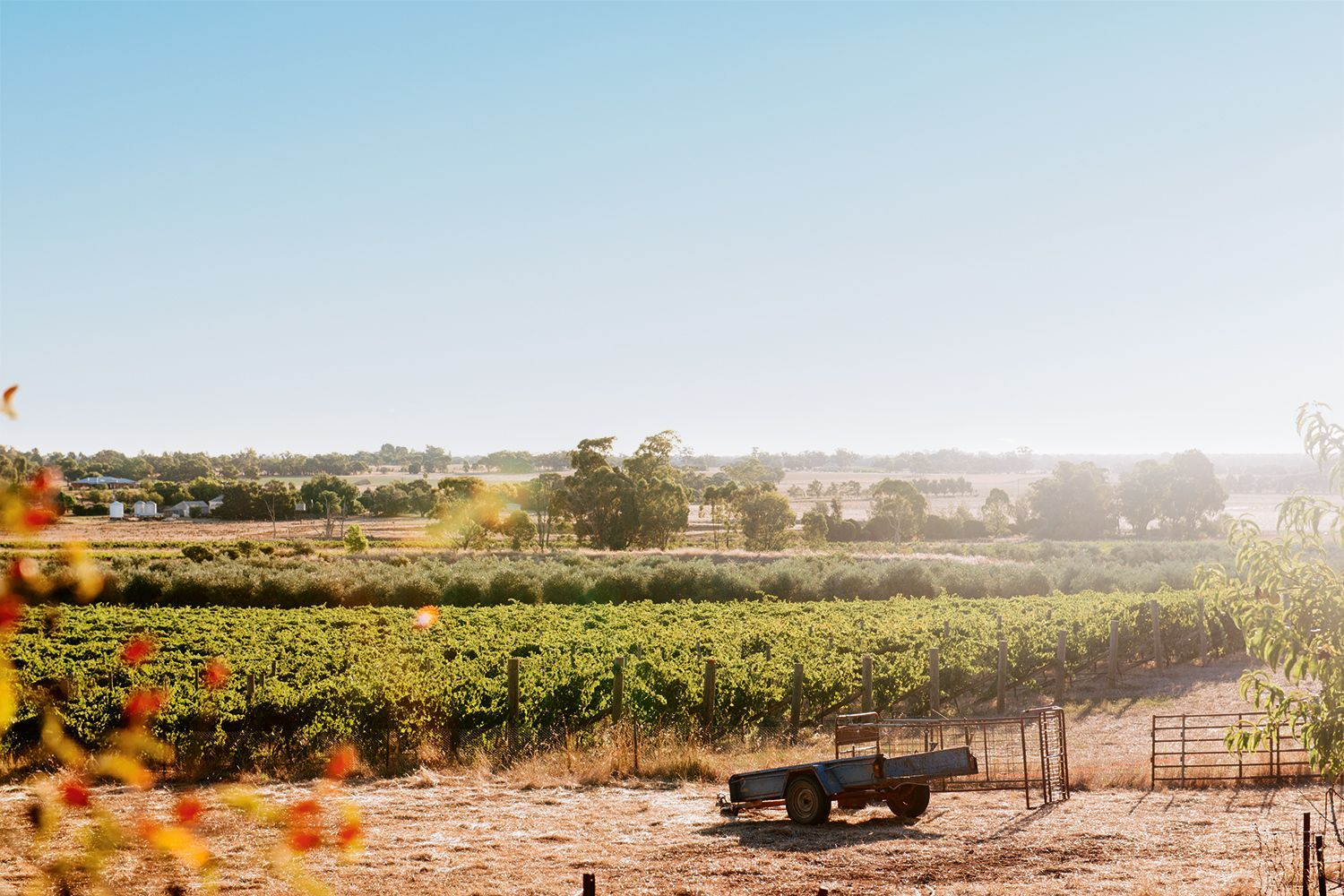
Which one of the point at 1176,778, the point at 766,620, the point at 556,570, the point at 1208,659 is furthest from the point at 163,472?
the point at 1176,778

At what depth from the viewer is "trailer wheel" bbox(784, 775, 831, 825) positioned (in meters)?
11.3

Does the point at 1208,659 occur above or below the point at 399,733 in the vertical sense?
below

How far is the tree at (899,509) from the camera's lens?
104 m

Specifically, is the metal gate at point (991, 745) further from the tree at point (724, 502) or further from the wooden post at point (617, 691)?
the tree at point (724, 502)

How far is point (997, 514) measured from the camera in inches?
4700

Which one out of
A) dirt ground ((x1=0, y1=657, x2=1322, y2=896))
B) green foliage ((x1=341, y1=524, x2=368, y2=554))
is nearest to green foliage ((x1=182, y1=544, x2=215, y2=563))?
green foliage ((x1=341, y1=524, x2=368, y2=554))

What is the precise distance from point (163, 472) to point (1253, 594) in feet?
466

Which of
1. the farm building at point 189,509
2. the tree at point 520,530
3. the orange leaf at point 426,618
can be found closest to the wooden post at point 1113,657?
the orange leaf at point 426,618

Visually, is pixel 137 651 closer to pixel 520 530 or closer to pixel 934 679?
pixel 934 679

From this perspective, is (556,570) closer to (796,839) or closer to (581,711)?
(581,711)

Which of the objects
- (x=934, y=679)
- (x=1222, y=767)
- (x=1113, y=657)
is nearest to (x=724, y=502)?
(x=1113, y=657)

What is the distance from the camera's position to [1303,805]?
1280 centimetres

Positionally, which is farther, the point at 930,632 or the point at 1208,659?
the point at 1208,659

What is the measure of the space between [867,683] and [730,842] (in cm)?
964
